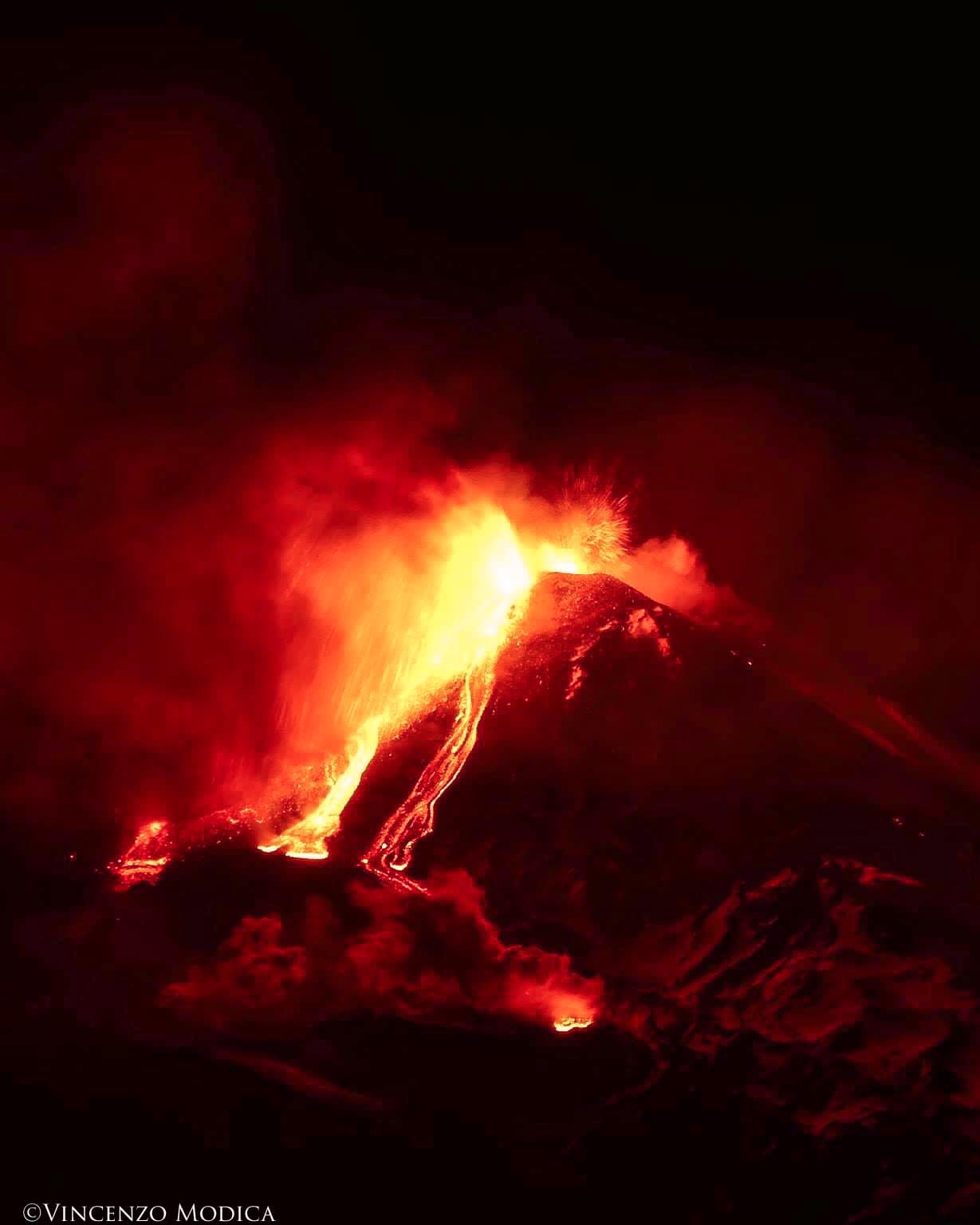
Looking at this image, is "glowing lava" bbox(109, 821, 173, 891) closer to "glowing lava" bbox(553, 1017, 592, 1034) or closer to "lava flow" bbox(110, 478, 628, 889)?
"lava flow" bbox(110, 478, 628, 889)

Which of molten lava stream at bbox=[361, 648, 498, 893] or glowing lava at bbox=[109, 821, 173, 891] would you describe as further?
glowing lava at bbox=[109, 821, 173, 891]

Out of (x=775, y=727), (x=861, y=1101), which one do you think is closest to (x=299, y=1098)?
(x=861, y=1101)

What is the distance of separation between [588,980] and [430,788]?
3109mm

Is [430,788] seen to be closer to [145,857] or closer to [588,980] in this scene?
[588,980]

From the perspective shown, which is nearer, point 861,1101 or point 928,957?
point 861,1101

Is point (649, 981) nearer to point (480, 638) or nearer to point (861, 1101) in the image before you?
point (861, 1101)

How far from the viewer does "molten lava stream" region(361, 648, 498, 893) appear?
29.7 ft

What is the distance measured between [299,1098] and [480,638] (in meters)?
7.18

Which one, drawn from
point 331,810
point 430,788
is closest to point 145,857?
point 331,810

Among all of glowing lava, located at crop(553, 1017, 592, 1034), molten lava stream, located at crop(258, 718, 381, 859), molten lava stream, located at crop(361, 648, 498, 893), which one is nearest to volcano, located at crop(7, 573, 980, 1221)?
glowing lava, located at crop(553, 1017, 592, 1034)

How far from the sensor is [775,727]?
10.6 metres

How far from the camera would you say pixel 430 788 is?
33.2 ft

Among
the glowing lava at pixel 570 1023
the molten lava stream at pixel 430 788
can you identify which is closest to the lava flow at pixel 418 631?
the molten lava stream at pixel 430 788

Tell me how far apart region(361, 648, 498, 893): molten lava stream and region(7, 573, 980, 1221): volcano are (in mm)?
136
